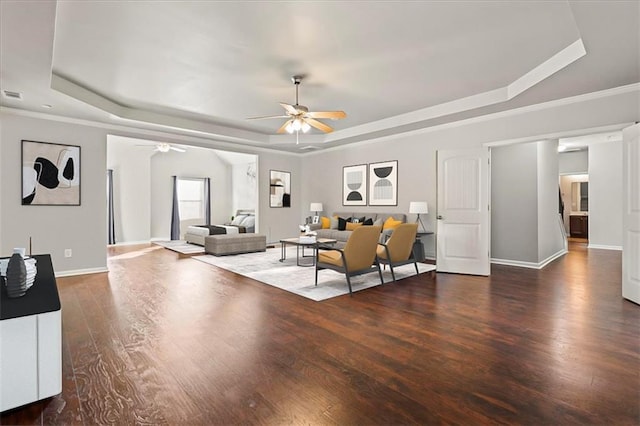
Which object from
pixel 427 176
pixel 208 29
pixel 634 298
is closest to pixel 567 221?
pixel 427 176

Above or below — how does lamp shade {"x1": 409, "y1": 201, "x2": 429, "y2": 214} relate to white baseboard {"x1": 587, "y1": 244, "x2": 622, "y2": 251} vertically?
above

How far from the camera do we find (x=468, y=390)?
2.04 meters

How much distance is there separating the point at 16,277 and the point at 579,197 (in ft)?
45.8

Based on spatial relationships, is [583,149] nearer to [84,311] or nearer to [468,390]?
[468,390]

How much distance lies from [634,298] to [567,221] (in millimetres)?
8635

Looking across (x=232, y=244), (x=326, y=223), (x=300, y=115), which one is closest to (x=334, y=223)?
(x=326, y=223)

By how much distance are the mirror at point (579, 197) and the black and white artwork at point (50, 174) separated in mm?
13992

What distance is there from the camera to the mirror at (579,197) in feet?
35.4

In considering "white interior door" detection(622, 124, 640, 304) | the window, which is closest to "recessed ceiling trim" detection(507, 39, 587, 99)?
"white interior door" detection(622, 124, 640, 304)

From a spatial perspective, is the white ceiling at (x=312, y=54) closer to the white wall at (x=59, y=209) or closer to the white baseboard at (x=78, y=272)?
→ the white wall at (x=59, y=209)

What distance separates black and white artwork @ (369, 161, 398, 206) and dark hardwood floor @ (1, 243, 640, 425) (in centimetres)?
334

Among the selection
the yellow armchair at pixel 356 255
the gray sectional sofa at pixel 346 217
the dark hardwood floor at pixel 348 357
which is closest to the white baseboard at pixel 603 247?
the dark hardwood floor at pixel 348 357

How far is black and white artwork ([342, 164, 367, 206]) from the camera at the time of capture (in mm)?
8094

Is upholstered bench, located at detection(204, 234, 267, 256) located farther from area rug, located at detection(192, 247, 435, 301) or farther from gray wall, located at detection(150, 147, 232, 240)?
gray wall, located at detection(150, 147, 232, 240)
